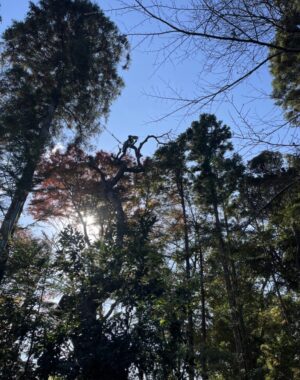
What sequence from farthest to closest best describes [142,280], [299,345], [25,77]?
[25,77] → [299,345] → [142,280]

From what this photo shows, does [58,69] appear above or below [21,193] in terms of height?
above

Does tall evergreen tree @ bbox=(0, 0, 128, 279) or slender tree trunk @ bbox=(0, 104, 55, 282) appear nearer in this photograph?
slender tree trunk @ bbox=(0, 104, 55, 282)

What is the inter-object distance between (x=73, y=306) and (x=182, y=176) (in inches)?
328

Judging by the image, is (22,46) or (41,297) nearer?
(41,297)

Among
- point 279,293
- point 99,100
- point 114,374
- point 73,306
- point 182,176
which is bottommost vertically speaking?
point 114,374

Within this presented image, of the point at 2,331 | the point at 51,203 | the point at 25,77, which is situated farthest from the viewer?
the point at 51,203

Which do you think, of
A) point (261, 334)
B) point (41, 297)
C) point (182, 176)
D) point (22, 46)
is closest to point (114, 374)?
point (41, 297)

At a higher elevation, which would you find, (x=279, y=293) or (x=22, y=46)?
(x=22, y=46)

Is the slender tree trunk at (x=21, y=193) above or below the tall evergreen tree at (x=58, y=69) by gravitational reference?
below

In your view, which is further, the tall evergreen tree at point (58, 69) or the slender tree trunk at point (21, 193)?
the tall evergreen tree at point (58, 69)

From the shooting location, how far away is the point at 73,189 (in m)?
12.6

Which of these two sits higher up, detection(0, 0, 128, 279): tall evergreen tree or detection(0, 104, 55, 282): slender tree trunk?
detection(0, 0, 128, 279): tall evergreen tree

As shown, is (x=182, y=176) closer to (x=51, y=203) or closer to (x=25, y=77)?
(x=51, y=203)

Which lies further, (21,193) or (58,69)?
(58,69)
